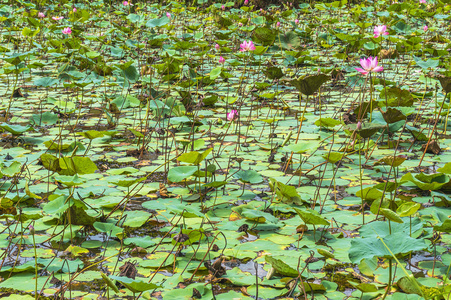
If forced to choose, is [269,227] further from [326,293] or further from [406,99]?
[406,99]

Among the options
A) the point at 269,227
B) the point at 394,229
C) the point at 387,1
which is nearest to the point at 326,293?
the point at 394,229

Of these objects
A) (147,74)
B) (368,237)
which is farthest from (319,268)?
(147,74)

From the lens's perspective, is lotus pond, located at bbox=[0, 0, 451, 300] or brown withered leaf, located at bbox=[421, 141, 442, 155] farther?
brown withered leaf, located at bbox=[421, 141, 442, 155]

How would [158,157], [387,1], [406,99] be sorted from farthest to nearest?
1. [387,1]
2. [406,99]
3. [158,157]

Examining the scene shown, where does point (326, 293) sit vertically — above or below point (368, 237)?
below

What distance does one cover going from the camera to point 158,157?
288 centimetres

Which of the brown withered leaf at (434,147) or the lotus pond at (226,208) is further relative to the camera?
the brown withered leaf at (434,147)

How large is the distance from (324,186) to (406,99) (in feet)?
3.67

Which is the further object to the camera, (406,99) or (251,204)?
(406,99)

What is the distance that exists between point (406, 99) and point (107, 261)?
2255mm

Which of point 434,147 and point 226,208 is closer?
point 226,208

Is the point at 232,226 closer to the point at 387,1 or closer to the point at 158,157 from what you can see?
the point at 158,157

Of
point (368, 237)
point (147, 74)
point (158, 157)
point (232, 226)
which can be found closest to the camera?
point (368, 237)

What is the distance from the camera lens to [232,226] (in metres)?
A: 2.01
